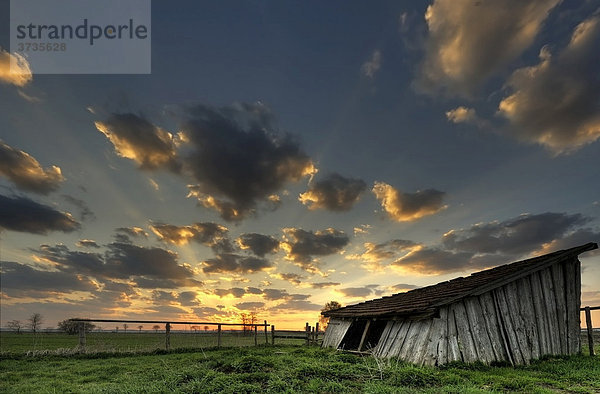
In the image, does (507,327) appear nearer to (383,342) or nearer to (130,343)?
(383,342)

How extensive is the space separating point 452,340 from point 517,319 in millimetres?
3427

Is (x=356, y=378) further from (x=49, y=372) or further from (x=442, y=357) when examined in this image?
(x=49, y=372)

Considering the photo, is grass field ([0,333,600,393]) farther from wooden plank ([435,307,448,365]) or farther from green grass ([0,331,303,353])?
green grass ([0,331,303,353])

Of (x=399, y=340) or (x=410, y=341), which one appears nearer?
(x=410, y=341)

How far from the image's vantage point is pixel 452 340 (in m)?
11.9

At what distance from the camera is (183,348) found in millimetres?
21672

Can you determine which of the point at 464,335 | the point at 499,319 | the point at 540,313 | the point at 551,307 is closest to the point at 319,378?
the point at 464,335

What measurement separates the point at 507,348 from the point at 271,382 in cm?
A: 894

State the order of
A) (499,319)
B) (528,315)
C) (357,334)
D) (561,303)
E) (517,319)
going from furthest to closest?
(357,334) → (561,303) → (528,315) → (517,319) → (499,319)

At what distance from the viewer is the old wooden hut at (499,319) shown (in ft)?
39.6

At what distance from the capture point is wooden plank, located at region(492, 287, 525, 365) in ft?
41.7

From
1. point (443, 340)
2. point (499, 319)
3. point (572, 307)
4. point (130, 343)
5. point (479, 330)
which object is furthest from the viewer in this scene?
point (130, 343)

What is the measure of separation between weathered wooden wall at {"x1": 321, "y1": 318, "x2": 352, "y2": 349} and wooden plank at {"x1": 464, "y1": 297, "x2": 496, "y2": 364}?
8.21m

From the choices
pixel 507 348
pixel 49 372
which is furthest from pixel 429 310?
pixel 49 372
